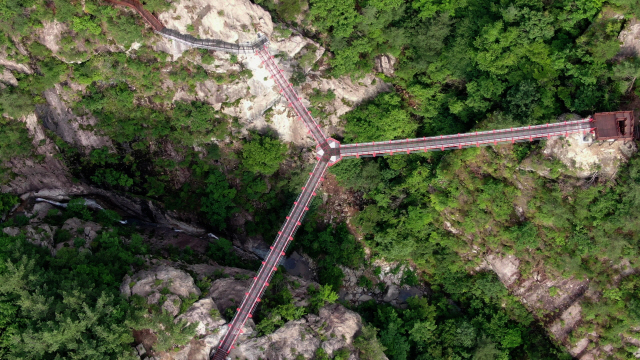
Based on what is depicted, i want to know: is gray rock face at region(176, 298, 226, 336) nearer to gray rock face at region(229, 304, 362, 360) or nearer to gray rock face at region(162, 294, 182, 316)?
gray rock face at region(162, 294, 182, 316)

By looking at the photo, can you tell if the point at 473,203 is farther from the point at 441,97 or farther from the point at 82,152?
the point at 82,152

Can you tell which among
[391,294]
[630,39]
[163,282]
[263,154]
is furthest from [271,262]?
[630,39]

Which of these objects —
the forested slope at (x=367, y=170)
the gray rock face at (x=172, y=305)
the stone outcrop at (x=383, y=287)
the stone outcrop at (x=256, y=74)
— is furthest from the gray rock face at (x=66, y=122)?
the stone outcrop at (x=383, y=287)

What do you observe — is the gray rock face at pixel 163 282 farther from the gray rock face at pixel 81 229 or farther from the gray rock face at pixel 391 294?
the gray rock face at pixel 391 294

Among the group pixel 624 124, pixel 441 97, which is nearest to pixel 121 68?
pixel 441 97

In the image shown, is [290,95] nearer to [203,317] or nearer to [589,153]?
[203,317]

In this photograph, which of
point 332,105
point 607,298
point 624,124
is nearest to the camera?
point 624,124
